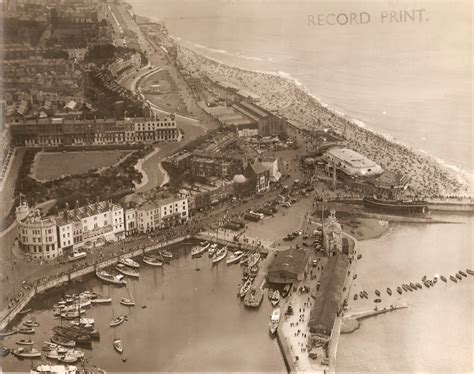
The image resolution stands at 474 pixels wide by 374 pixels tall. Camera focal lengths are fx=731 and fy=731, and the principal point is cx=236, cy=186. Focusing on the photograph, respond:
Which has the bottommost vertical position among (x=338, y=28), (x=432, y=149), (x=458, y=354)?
(x=458, y=354)

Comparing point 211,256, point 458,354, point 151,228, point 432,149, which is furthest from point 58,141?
point 458,354

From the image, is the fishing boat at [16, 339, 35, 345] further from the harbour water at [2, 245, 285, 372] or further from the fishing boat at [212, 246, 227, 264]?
the fishing boat at [212, 246, 227, 264]

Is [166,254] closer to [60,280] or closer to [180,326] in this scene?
[60,280]

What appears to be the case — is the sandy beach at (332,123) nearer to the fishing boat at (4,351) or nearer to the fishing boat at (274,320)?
the fishing boat at (274,320)

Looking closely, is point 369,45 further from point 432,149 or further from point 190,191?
point 190,191

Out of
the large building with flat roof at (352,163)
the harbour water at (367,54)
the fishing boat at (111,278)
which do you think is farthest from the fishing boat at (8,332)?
the large building with flat roof at (352,163)

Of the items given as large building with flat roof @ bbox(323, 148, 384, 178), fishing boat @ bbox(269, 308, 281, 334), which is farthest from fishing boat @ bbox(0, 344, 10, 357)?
large building with flat roof @ bbox(323, 148, 384, 178)
